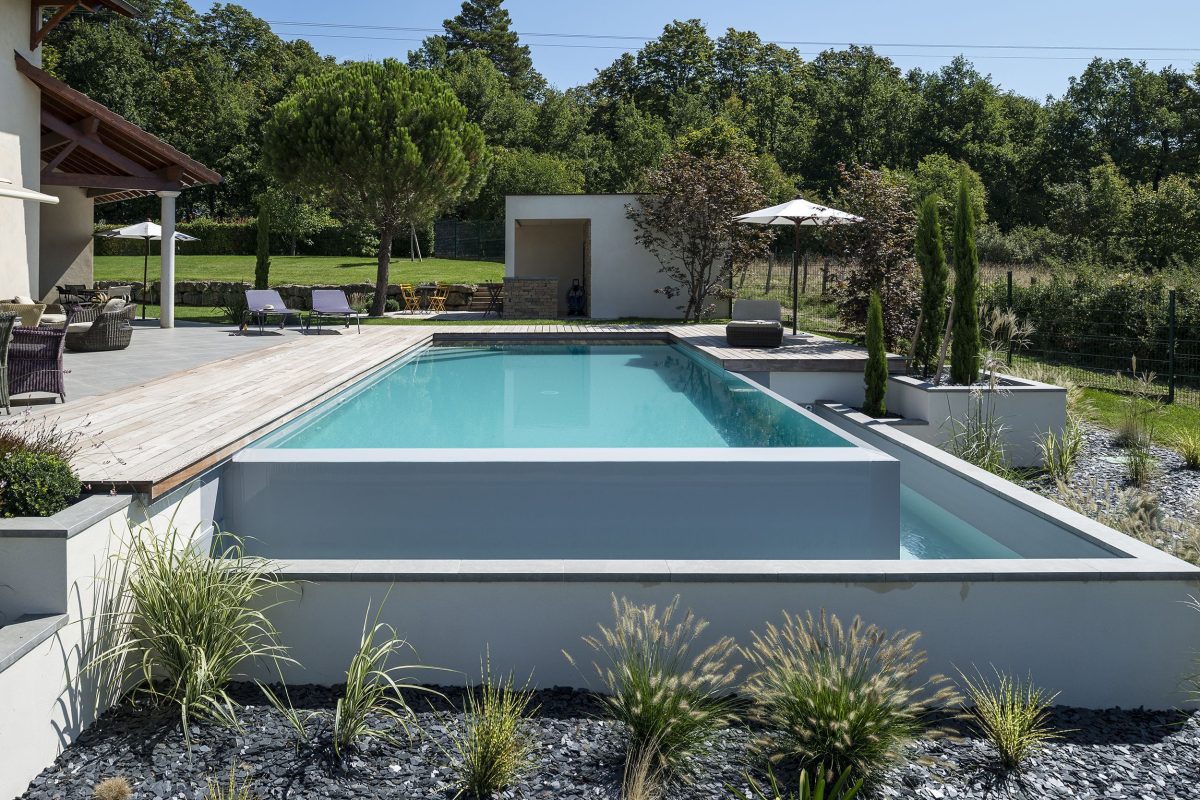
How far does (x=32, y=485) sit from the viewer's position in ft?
13.0

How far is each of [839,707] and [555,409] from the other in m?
6.43

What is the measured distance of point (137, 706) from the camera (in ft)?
13.0

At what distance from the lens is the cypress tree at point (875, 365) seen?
9.13 metres

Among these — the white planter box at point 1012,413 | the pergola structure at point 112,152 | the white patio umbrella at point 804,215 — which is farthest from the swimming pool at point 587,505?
the pergola structure at point 112,152

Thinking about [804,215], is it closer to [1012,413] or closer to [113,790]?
[1012,413]

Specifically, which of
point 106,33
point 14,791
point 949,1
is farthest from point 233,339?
point 106,33

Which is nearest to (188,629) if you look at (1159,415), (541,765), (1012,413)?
(541,765)

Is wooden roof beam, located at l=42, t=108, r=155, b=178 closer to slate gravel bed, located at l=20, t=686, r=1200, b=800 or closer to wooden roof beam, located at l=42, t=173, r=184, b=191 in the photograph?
wooden roof beam, located at l=42, t=173, r=184, b=191

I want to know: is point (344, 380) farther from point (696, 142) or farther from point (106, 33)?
point (106, 33)

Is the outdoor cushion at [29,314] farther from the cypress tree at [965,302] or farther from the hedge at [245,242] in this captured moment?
the hedge at [245,242]

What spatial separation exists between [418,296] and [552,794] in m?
19.7

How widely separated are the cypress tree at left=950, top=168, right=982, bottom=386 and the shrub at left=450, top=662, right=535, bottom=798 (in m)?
6.77

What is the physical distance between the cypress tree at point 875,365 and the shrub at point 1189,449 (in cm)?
254

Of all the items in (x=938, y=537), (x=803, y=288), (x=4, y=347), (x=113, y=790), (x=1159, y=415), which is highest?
(x=803, y=288)
